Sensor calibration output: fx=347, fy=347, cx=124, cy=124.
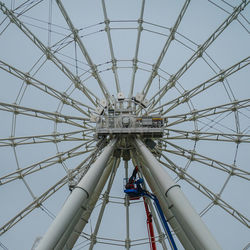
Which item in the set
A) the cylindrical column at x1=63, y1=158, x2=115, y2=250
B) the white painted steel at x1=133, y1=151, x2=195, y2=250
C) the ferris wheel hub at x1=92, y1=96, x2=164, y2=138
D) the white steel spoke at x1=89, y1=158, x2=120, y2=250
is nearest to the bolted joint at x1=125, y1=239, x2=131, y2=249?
the white steel spoke at x1=89, y1=158, x2=120, y2=250

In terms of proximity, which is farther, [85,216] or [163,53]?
[163,53]

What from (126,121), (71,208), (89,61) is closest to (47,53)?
(89,61)

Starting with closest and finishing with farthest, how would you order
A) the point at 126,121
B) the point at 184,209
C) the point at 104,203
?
1. the point at 184,209
2. the point at 126,121
3. the point at 104,203

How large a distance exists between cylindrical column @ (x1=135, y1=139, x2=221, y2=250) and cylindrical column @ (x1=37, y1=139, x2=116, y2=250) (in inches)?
116

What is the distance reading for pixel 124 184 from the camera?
1053 inches

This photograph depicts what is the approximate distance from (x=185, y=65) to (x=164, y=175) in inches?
451

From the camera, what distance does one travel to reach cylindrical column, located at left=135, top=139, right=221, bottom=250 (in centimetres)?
1399

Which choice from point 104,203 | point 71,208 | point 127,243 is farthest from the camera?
point 127,243

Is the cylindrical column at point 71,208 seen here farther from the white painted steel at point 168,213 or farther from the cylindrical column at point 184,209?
the white painted steel at point 168,213

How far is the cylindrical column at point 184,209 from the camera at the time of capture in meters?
14.0

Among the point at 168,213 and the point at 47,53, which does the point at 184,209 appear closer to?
the point at 168,213

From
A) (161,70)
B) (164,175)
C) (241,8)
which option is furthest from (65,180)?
(241,8)

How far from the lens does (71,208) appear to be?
1574 centimetres

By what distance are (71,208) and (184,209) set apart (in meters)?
5.09
